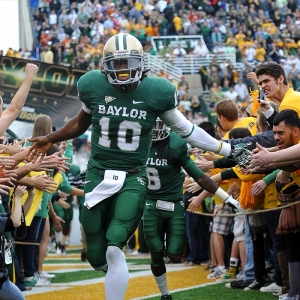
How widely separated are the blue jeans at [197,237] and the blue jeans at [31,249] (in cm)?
289

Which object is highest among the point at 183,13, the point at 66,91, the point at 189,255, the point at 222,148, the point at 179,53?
the point at 183,13

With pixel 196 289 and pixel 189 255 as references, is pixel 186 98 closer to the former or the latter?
pixel 189 255

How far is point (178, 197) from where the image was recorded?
715 centimetres

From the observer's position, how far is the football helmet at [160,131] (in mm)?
7062

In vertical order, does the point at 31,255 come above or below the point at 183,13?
below

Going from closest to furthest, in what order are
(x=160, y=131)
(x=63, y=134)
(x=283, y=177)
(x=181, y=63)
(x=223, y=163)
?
1. (x=63, y=134)
2. (x=283, y=177)
3. (x=223, y=163)
4. (x=160, y=131)
5. (x=181, y=63)

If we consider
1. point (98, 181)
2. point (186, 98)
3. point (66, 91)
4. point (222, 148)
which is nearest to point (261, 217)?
point (222, 148)

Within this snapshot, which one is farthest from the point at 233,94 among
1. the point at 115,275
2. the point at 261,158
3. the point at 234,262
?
the point at 115,275

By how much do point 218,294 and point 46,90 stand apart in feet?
28.3

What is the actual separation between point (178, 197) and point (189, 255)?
14.5 ft

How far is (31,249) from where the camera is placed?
8.66 meters

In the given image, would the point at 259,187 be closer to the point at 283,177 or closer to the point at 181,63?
the point at 283,177

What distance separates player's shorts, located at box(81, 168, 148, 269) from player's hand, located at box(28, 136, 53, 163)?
17.5 inches

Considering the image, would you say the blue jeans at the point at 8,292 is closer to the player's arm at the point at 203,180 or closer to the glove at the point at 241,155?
the glove at the point at 241,155
